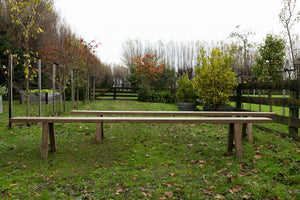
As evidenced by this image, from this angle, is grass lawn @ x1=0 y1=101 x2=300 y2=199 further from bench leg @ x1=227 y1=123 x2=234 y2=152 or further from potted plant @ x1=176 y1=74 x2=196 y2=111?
potted plant @ x1=176 y1=74 x2=196 y2=111

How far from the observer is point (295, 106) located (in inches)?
168

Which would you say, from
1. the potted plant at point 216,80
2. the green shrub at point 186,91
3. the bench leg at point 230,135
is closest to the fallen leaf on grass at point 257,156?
the bench leg at point 230,135

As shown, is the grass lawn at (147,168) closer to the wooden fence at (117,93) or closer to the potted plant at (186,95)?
the potted plant at (186,95)

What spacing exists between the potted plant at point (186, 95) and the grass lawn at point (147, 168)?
4.71 m

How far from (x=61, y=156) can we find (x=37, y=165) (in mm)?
437

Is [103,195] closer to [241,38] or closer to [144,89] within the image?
[144,89]

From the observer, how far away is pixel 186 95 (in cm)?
995

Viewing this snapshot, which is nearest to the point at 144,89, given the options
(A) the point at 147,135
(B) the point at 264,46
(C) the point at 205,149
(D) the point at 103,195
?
(B) the point at 264,46

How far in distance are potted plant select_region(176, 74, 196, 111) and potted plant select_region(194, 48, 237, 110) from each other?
2158mm

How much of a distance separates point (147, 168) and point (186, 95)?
7186 millimetres

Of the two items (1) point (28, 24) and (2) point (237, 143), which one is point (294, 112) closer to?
(2) point (237, 143)

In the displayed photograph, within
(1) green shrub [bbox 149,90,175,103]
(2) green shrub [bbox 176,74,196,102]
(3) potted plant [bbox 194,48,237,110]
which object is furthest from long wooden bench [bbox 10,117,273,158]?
(1) green shrub [bbox 149,90,175,103]

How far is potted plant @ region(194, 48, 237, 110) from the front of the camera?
22.7ft

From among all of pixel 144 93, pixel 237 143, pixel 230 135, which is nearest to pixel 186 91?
pixel 144 93
